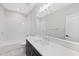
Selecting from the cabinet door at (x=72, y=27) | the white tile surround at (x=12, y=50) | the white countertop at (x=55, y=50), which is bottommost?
the white tile surround at (x=12, y=50)

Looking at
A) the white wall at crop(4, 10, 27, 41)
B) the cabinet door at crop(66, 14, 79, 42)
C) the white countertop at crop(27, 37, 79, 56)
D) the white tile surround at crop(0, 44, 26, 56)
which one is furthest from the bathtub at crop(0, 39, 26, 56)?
the cabinet door at crop(66, 14, 79, 42)

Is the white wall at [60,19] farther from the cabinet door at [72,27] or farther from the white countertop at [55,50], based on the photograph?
the white countertop at [55,50]

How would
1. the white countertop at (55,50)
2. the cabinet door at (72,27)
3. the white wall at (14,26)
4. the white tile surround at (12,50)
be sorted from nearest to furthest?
the white countertop at (55,50) < the cabinet door at (72,27) < the white tile surround at (12,50) < the white wall at (14,26)

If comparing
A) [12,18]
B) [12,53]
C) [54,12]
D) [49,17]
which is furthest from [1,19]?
[54,12]

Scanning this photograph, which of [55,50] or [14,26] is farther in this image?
[14,26]

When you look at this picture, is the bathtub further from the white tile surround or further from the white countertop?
the white countertop

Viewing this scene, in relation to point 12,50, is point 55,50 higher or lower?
higher

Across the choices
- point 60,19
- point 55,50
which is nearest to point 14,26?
point 60,19

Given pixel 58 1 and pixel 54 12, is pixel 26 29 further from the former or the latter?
pixel 58 1

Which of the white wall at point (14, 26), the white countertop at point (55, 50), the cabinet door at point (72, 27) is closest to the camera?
the white countertop at point (55, 50)

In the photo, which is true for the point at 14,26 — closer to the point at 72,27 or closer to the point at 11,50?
the point at 11,50

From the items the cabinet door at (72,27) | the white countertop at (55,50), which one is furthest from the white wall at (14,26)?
the cabinet door at (72,27)

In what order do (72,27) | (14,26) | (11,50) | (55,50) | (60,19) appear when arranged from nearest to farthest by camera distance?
(55,50), (72,27), (60,19), (11,50), (14,26)

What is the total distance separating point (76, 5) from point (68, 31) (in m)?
0.54
